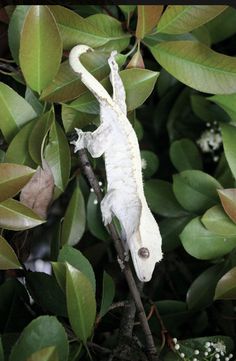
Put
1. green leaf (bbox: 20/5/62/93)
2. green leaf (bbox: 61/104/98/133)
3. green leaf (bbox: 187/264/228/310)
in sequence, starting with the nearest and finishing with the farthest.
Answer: green leaf (bbox: 20/5/62/93), green leaf (bbox: 61/104/98/133), green leaf (bbox: 187/264/228/310)

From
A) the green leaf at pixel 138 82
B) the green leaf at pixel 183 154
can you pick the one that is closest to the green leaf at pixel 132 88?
the green leaf at pixel 138 82

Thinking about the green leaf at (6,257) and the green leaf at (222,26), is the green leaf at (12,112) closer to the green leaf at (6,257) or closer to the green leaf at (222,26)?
the green leaf at (6,257)

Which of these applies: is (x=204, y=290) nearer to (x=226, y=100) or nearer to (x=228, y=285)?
(x=228, y=285)

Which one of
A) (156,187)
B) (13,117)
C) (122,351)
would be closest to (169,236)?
(156,187)

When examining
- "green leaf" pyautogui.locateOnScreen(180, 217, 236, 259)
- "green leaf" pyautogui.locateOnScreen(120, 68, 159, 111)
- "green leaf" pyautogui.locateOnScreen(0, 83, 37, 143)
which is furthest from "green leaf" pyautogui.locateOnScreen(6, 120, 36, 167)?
"green leaf" pyautogui.locateOnScreen(180, 217, 236, 259)

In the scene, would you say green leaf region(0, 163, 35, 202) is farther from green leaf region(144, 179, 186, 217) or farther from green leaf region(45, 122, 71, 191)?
green leaf region(144, 179, 186, 217)

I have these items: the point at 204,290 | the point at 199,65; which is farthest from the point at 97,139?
the point at 204,290
